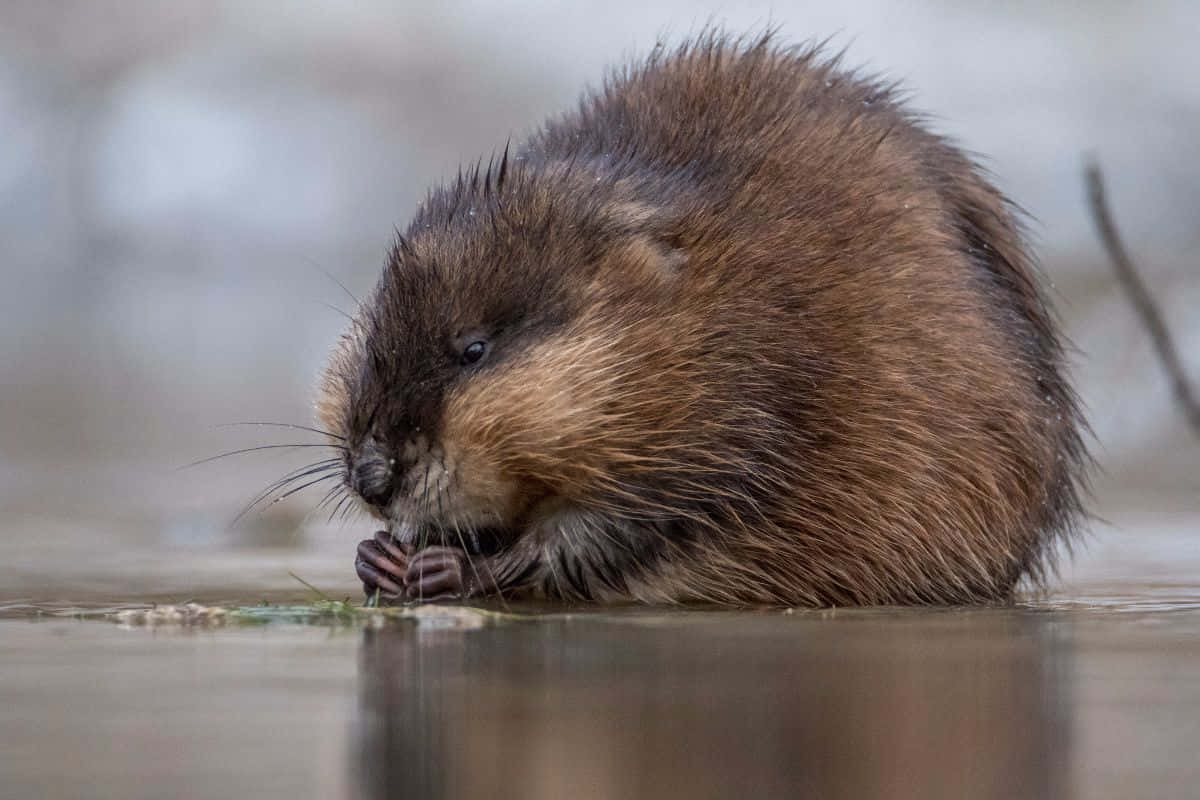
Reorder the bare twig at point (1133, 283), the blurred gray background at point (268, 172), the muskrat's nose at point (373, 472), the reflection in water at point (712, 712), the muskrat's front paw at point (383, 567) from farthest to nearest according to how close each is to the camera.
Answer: the blurred gray background at point (268, 172), the bare twig at point (1133, 283), the muskrat's front paw at point (383, 567), the muskrat's nose at point (373, 472), the reflection in water at point (712, 712)

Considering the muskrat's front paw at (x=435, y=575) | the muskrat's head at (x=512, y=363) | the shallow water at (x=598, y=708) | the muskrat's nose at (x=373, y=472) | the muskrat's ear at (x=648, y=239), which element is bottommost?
the shallow water at (x=598, y=708)

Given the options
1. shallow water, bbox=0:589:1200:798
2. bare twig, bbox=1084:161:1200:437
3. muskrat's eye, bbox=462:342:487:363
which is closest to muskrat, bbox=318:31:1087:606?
muskrat's eye, bbox=462:342:487:363

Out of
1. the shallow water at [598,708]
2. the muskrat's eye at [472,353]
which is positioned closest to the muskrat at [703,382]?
the muskrat's eye at [472,353]

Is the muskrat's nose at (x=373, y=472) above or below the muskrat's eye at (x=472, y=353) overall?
below

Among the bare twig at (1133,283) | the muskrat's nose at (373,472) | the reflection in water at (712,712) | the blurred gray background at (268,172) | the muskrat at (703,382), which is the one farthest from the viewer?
the blurred gray background at (268,172)

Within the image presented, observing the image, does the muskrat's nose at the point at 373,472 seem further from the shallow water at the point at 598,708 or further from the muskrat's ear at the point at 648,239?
the muskrat's ear at the point at 648,239

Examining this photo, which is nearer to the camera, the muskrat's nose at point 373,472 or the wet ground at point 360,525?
the wet ground at point 360,525

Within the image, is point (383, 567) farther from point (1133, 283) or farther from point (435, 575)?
point (1133, 283)
